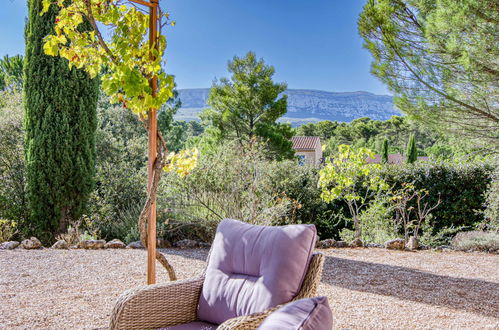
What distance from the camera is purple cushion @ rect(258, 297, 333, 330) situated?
3.08 ft

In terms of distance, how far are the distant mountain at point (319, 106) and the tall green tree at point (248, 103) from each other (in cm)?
66

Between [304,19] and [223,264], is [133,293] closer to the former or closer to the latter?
[223,264]

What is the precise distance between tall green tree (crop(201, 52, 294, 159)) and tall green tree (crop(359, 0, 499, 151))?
8.70 meters

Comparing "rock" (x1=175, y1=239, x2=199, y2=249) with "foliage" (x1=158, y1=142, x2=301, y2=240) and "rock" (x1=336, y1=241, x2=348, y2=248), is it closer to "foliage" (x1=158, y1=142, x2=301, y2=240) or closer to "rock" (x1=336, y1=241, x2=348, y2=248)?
"foliage" (x1=158, y1=142, x2=301, y2=240)

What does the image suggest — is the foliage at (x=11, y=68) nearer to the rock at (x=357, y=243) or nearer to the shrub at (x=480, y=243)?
the rock at (x=357, y=243)

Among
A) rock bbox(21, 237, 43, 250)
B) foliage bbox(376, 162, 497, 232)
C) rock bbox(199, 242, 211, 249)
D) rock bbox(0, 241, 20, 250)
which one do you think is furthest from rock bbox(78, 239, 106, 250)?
foliage bbox(376, 162, 497, 232)

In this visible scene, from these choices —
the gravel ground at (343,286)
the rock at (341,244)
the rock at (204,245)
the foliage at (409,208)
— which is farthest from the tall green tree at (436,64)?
the rock at (204,245)

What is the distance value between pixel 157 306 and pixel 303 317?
104cm

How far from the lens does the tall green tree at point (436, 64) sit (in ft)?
16.2

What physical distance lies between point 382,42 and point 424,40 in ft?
1.99

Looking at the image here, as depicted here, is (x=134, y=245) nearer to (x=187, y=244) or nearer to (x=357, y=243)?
(x=187, y=244)

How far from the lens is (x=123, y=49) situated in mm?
2229

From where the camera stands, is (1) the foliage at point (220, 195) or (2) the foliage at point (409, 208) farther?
(2) the foliage at point (409, 208)

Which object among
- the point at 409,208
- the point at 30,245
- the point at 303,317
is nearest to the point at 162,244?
the point at 30,245
